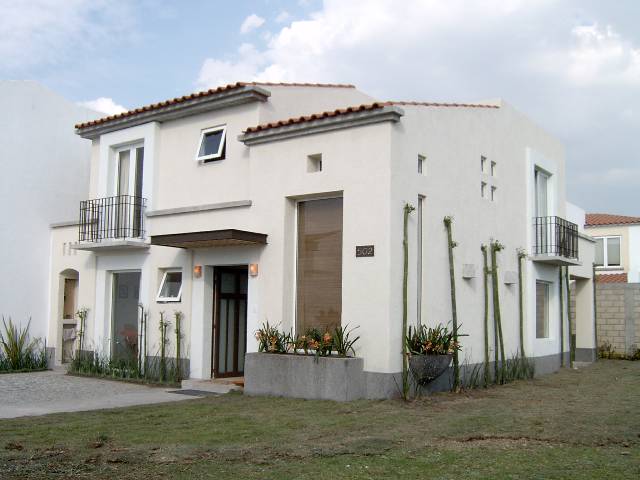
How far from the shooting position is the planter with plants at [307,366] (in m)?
10.8

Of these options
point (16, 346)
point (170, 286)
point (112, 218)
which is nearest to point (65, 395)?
point (170, 286)

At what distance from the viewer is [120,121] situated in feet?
51.6

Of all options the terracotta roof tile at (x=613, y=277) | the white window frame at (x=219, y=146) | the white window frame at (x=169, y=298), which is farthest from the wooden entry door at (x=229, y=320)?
the terracotta roof tile at (x=613, y=277)

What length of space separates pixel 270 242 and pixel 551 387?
610 cm

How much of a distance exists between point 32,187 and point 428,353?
1102 centimetres

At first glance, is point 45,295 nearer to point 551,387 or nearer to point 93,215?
point 93,215

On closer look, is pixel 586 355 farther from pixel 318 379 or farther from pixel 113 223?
pixel 113 223

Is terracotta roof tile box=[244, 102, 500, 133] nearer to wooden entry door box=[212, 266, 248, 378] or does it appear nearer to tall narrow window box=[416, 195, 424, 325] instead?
tall narrow window box=[416, 195, 424, 325]

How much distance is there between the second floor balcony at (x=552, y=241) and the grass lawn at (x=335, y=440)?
510 centimetres

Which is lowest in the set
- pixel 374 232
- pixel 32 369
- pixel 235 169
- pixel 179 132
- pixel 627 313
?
pixel 32 369

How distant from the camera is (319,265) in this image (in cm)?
1212

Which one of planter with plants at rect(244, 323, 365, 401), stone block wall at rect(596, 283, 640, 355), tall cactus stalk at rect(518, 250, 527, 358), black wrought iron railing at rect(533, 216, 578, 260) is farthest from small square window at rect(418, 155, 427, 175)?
stone block wall at rect(596, 283, 640, 355)

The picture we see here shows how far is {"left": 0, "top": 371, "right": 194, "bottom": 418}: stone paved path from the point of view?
10.6 metres

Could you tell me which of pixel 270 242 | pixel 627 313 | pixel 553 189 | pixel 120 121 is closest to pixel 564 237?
pixel 553 189
